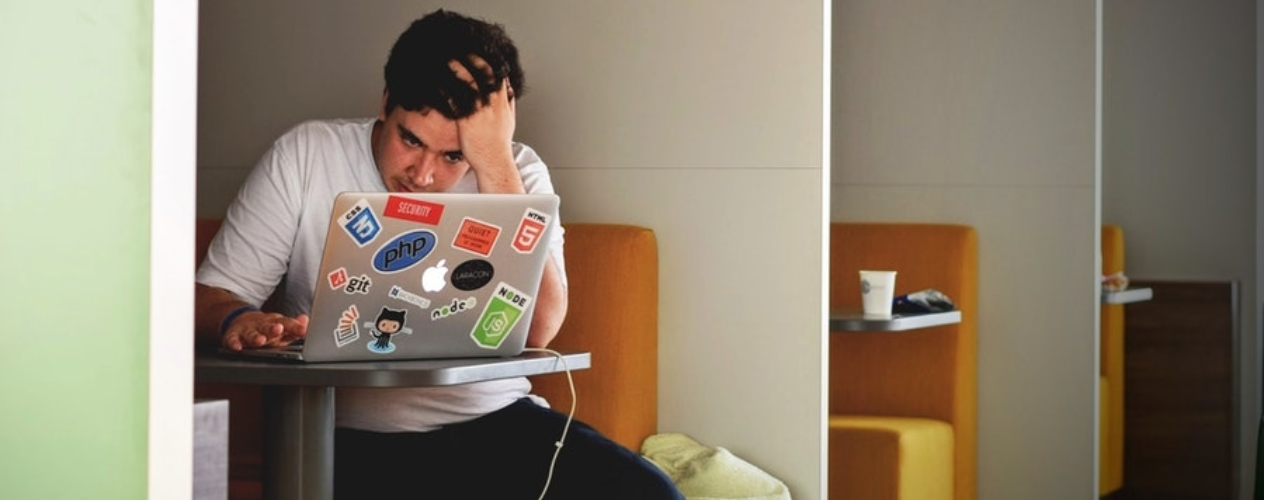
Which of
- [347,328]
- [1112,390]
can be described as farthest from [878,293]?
[1112,390]

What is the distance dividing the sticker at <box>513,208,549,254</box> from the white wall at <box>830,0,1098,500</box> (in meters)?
2.59

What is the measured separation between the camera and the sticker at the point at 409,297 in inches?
88.7

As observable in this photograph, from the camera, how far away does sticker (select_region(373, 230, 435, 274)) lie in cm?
224

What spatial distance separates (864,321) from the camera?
3.77 meters

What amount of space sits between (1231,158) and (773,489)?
3.68 meters

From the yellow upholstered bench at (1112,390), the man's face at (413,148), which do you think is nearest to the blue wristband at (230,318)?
the man's face at (413,148)

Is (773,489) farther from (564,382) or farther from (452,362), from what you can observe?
(452,362)

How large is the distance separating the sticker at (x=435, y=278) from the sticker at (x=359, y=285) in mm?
77

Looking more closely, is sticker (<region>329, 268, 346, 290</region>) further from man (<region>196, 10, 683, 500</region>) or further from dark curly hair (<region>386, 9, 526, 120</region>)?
dark curly hair (<region>386, 9, 526, 120</region>)

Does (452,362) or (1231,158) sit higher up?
(1231,158)

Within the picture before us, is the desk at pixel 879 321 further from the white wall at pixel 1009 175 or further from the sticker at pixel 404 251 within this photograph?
the sticker at pixel 404 251

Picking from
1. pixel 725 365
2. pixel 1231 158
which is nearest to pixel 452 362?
pixel 725 365

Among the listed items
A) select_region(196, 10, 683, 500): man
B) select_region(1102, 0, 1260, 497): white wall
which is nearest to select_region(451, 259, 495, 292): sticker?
select_region(196, 10, 683, 500): man

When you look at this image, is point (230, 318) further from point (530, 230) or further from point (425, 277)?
point (530, 230)
